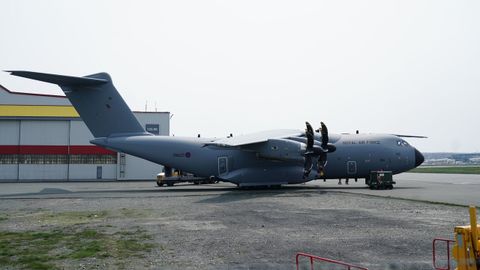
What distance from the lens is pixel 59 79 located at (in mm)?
26016

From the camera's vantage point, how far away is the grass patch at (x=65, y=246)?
859 cm

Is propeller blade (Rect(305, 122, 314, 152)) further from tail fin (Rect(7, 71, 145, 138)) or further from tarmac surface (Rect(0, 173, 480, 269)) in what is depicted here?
tail fin (Rect(7, 71, 145, 138))

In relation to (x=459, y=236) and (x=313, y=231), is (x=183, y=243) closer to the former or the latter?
(x=313, y=231)

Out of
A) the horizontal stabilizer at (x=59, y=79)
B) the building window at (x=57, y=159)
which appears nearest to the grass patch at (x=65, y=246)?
the horizontal stabilizer at (x=59, y=79)

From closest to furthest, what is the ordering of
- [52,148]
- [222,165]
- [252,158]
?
[252,158]
[222,165]
[52,148]

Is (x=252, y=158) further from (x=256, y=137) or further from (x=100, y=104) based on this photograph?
(x=100, y=104)

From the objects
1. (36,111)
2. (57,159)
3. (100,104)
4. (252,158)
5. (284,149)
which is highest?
(36,111)

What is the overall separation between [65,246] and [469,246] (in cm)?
911

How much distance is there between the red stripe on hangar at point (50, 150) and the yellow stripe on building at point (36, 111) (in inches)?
163

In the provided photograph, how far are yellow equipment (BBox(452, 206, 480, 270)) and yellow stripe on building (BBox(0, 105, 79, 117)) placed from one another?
5187 cm

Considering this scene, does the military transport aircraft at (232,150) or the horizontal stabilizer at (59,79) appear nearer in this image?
the horizontal stabilizer at (59,79)

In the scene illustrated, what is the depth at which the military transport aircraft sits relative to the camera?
2744 cm

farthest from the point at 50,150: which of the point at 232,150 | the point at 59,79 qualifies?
the point at 232,150

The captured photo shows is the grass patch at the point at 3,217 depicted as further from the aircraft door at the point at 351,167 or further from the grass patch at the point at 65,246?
the aircraft door at the point at 351,167
